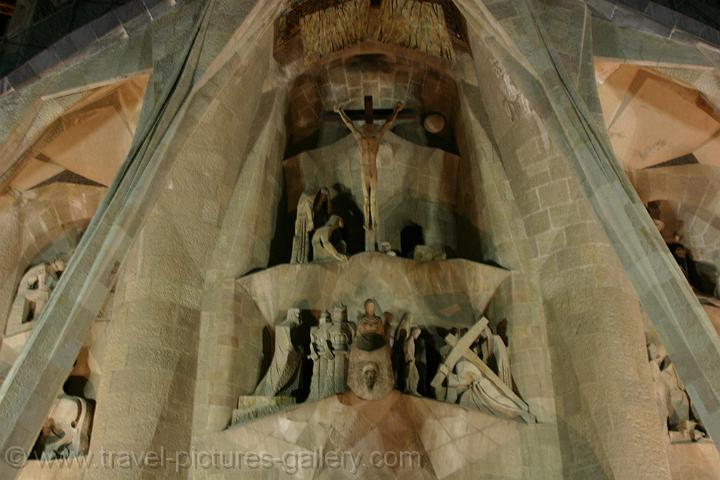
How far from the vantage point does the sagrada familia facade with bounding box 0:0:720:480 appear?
302 inches

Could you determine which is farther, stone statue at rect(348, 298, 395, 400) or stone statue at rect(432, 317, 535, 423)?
stone statue at rect(432, 317, 535, 423)

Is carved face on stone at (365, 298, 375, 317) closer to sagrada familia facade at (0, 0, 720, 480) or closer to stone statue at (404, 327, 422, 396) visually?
sagrada familia facade at (0, 0, 720, 480)

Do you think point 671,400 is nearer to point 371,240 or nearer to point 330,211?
point 371,240

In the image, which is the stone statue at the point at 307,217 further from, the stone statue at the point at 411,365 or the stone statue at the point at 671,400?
the stone statue at the point at 671,400

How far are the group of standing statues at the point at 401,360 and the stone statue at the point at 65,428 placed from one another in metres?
1.68

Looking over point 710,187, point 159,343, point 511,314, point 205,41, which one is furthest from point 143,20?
point 710,187

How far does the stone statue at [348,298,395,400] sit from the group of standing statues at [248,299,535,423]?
1 cm

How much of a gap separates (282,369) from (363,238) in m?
2.03

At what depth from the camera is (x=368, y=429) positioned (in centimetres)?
810

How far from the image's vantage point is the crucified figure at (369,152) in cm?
950

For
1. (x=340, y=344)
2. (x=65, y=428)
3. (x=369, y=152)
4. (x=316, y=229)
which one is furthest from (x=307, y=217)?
(x=65, y=428)

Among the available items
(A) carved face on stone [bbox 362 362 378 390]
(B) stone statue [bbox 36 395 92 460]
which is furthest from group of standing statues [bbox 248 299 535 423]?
(B) stone statue [bbox 36 395 92 460]

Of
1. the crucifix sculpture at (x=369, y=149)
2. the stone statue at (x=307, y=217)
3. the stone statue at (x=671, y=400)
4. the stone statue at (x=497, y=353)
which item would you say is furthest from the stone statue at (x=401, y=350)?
the stone statue at (x=671, y=400)

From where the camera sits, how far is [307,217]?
954 cm
